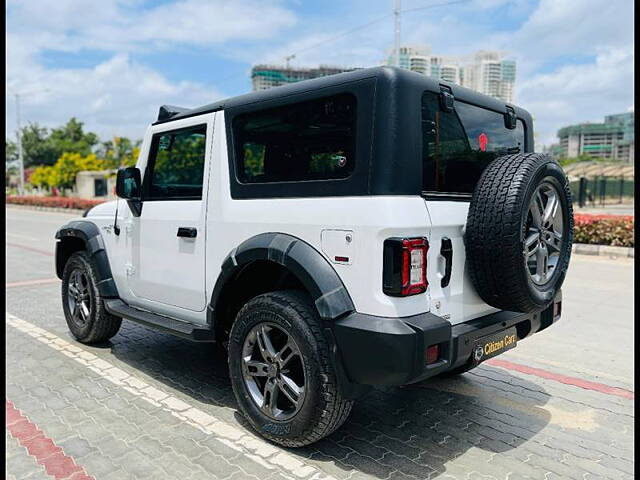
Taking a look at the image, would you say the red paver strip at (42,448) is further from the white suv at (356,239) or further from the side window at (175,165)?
the side window at (175,165)

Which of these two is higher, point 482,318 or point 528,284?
point 528,284

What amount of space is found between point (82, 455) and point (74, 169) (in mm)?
45347

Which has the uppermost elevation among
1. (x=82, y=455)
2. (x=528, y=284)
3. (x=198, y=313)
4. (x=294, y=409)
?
(x=528, y=284)

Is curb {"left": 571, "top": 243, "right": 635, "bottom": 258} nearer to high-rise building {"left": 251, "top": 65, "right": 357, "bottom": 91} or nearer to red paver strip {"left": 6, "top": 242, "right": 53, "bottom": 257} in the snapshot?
red paver strip {"left": 6, "top": 242, "right": 53, "bottom": 257}

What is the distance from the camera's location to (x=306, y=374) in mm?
2932

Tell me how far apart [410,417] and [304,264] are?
1.46 m

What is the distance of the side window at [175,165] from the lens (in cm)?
394

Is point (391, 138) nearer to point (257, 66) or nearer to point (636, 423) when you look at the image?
point (636, 423)

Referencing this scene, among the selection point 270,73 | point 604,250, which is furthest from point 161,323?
point 270,73

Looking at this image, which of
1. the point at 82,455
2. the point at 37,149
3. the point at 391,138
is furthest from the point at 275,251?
the point at 37,149

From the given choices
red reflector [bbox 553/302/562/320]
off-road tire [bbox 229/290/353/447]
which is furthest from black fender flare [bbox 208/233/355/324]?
red reflector [bbox 553/302/562/320]

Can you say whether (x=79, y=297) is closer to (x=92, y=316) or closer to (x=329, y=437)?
(x=92, y=316)

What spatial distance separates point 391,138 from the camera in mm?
2789

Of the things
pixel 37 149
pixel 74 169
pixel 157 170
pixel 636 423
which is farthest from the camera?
pixel 37 149
